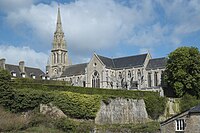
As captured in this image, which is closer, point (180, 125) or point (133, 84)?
point (180, 125)

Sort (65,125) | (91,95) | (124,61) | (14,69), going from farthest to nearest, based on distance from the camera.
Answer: (124,61) → (14,69) → (91,95) → (65,125)

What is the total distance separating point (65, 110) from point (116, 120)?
326 inches

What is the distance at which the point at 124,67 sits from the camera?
262 ft

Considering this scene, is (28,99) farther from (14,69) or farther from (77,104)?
(14,69)

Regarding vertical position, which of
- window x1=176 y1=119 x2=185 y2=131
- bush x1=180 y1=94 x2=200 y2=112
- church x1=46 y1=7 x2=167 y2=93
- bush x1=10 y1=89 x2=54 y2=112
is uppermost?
church x1=46 y1=7 x2=167 y2=93

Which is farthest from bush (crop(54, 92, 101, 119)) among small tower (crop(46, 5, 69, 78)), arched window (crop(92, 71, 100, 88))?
small tower (crop(46, 5, 69, 78))

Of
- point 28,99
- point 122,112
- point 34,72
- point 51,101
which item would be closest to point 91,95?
point 51,101

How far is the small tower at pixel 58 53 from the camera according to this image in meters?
98.7

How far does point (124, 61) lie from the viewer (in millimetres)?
81438

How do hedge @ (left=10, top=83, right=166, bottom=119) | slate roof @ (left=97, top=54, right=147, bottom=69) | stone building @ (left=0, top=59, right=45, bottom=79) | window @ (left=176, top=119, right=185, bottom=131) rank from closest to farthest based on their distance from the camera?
1. window @ (left=176, top=119, right=185, bottom=131)
2. hedge @ (left=10, top=83, right=166, bottom=119)
3. stone building @ (left=0, top=59, right=45, bottom=79)
4. slate roof @ (left=97, top=54, right=147, bottom=69)

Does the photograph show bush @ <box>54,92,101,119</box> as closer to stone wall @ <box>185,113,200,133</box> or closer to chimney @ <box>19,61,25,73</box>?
stone wall @ <box>185,113,200,133</box>

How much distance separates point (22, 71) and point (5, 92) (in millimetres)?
37156

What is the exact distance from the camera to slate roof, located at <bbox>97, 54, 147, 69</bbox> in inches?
3086

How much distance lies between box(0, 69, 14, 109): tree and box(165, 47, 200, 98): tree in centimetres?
3043
